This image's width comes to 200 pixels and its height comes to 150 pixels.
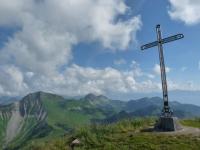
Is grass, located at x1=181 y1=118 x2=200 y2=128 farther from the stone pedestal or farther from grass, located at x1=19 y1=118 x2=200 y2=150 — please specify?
grass, located at x1=19 y1=118 x2=200 y2=150

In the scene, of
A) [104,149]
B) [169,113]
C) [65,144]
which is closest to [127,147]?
[104,149]

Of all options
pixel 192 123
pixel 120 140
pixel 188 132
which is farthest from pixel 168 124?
pixel 192 123

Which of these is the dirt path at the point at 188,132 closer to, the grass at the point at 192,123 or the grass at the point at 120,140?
the grass at the point at 120,140

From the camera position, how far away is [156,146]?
2325cm

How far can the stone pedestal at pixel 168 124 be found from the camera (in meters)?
28.8

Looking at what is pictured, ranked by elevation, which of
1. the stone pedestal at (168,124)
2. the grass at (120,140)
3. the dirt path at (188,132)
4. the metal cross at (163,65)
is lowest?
the grass at (120,140)

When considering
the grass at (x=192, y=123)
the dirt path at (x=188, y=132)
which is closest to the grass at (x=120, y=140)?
the dirt path at (x=188, y=132)

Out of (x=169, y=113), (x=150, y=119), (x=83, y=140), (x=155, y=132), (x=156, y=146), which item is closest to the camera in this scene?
(x=156, y=146)

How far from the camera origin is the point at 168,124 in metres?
29.1

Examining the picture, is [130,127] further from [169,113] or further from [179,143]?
[179,143]

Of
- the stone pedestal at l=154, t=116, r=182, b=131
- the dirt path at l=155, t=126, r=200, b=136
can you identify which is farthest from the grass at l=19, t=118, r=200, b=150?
the stone pedestal at l=154, t=116, r=182, b=131

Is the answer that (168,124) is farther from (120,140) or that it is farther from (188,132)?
(120,140)

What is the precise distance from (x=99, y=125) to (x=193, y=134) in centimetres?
878

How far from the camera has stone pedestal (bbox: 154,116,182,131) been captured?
28781 millimetres
